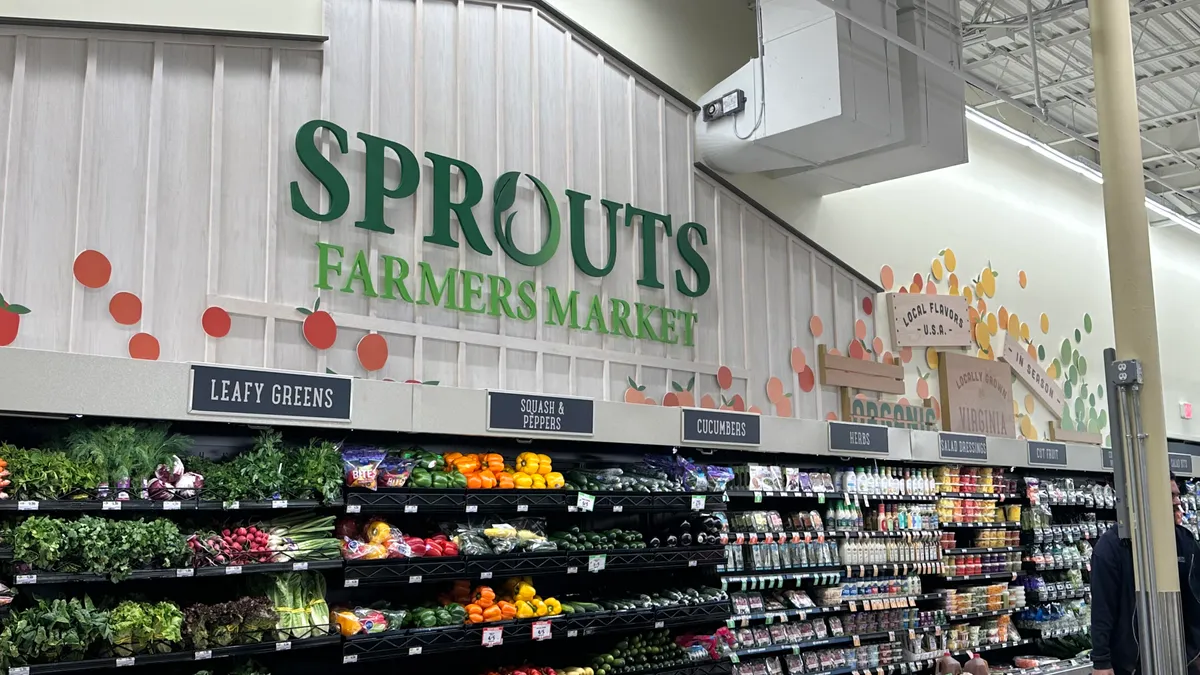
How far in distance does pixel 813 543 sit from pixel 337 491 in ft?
13.6

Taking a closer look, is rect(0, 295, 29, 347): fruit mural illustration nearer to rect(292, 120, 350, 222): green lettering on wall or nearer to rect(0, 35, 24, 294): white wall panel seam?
rect(0, 35, 24, 294): white wall panel seam

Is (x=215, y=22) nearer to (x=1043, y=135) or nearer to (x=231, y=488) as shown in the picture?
(x=231, y=488)

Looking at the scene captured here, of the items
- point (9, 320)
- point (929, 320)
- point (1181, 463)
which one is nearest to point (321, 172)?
point (9, 320)

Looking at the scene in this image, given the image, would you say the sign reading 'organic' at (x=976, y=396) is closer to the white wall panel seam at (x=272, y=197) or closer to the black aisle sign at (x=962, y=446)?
the black aisle sign at (x=962, y=446)

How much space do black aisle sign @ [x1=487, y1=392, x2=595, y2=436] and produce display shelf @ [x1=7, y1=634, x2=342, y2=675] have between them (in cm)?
148

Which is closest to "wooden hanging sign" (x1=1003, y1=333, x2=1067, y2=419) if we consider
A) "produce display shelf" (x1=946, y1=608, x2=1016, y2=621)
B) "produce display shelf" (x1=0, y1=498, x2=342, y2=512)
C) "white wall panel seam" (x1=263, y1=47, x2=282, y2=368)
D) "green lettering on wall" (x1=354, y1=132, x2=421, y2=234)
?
"produce display shelf" (x1=946, y1=608, x2=1016, y2=621)

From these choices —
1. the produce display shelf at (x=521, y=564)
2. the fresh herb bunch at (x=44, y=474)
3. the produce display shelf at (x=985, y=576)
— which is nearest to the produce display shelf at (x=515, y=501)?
the produce display shelf at (x=521, y=564)

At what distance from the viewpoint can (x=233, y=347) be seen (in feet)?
17.8

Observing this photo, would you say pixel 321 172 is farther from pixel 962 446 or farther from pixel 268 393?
pixel 962 446

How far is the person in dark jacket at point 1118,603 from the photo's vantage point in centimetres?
555

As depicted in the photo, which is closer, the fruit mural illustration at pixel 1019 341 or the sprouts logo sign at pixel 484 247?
the sprouts logo sign at pixel 484 247

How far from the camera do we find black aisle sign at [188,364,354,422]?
4.55 meters

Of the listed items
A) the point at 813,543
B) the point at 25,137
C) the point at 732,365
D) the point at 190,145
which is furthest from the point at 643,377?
the point at 25,137

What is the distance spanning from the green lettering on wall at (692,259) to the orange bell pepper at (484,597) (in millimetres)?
3185
